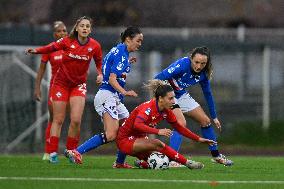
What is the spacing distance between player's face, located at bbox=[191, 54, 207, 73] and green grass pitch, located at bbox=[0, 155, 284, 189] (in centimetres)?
137

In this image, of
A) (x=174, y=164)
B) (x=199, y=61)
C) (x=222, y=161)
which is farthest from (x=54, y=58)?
(x=222, y=161)

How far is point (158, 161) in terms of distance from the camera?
1488cm

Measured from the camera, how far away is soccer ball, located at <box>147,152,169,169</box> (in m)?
14.9

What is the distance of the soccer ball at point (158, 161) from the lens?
14875 mm

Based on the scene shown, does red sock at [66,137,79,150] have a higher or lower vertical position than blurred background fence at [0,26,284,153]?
lower

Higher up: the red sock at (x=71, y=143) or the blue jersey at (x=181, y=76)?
the blue jersey at (x=181, y=76)

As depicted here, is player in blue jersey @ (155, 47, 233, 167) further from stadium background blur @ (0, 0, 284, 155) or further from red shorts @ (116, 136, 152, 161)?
stadium background blur @ (0, 0, 284, 155)

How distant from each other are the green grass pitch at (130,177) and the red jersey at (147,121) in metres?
0.51

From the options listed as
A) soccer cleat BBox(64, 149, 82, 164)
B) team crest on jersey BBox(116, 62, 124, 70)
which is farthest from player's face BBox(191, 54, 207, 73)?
soccer cleat BBox(64, 149, 82, 164)

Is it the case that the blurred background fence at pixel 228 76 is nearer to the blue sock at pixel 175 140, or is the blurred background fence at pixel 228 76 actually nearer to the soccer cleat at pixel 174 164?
the blue sock at pixel 175 140

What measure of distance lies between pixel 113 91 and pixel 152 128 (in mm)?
1493

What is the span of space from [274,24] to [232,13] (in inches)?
72.2

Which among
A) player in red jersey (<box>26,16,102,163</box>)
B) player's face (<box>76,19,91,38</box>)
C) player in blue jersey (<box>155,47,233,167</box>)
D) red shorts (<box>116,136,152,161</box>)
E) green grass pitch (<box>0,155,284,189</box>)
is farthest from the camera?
player in red jersey (<box>26,16,102,163</box>)

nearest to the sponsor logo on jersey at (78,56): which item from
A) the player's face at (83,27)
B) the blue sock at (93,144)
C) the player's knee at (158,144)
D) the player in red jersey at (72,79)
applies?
the player in red jersey at (72,79)
